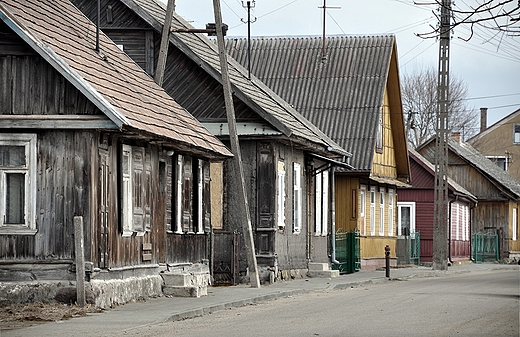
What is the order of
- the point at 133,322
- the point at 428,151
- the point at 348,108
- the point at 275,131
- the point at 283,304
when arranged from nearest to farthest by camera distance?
the point at 133,322
the point at 283,304
the point at 275,131
the point at 348,108
the point at 428,151

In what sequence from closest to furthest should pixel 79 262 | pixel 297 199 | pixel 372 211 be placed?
pixel 79 262, pixel 297 199, pixel 372 211

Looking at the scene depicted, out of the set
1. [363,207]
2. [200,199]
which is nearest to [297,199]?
[200,199]

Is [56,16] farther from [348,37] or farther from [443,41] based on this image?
[348,37]

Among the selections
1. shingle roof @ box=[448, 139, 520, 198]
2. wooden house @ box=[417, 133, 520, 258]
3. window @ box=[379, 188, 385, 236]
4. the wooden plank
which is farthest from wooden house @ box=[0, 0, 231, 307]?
wooden house @ box=[417, 133, 520, 258]

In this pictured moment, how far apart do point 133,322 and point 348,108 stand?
86.4ft

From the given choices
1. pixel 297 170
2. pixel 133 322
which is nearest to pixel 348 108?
pixel 297 170

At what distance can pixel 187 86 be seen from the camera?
30.1 metres

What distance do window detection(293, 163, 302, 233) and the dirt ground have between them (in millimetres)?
14114

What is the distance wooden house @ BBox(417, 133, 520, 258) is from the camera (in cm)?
6053

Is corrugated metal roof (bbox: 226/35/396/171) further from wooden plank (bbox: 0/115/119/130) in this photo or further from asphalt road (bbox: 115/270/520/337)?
wooden plank (bbox: 0/115/119/130)

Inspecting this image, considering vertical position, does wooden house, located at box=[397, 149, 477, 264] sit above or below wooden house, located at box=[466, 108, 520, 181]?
below

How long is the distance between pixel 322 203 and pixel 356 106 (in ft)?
22.4

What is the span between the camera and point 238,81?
3058 cm

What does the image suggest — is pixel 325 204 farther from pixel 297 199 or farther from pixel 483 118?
pixel 483 118
